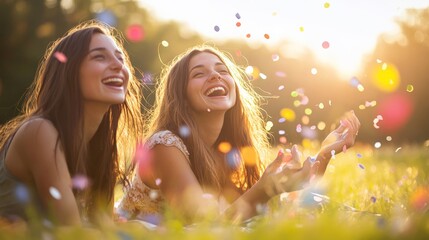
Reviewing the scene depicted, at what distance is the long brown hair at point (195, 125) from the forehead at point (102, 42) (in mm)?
820

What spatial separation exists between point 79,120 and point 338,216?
160 cm

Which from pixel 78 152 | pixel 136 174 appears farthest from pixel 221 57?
pixel 78 152

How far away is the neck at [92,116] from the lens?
3.82m

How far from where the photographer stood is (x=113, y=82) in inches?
152

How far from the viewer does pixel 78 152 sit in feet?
11.9

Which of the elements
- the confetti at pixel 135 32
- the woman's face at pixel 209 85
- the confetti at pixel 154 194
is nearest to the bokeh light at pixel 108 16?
the confetti at pixel 135 32

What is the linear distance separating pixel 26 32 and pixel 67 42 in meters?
17.6

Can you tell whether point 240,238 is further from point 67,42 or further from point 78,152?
point 67,42

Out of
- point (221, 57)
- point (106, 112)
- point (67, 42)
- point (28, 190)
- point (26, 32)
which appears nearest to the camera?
point (28, 190)

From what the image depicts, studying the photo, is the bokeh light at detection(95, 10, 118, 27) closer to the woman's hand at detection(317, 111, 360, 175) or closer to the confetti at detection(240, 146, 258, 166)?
the confetti at detection(240, 146, 258, 166)

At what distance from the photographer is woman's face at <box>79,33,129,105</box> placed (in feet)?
12.3

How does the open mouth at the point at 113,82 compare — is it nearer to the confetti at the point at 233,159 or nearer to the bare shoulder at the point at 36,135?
the bare shoulder at the point at 36,135

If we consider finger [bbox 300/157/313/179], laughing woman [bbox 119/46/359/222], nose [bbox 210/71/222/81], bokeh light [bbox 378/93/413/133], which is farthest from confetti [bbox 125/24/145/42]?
finger [bbox 300/157/313/179]

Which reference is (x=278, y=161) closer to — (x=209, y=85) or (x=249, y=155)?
(x=209, y=85)
